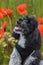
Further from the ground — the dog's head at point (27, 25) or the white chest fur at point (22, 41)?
the dog's head at point (27, 25)

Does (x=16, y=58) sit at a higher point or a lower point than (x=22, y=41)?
lower

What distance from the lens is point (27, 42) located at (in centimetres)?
291

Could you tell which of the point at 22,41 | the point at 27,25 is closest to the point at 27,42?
the point at 22,41

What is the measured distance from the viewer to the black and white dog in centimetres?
288

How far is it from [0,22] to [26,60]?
4.43 ft

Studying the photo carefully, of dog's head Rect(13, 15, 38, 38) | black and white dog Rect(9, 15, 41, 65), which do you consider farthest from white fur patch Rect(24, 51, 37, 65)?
dog's head Rect(13, 15, 38, 38)

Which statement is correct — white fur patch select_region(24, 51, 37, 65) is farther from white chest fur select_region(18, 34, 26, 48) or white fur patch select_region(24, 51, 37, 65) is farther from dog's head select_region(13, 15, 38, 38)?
dog's head select_region(13, 15, 38, 38)

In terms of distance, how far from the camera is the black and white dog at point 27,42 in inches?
113

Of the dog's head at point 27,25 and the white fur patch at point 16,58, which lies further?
the white fur patch at point 16,58

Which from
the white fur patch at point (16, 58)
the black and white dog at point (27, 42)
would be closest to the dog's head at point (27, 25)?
the black and white dog at point (27, 42)

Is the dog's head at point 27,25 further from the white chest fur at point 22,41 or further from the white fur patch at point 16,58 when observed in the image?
the white fur patch at point 16,58

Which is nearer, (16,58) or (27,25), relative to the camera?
(27,25)

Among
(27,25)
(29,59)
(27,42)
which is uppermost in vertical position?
(27,25)

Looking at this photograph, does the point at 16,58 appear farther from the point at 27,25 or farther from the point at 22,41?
the point at 27,25
